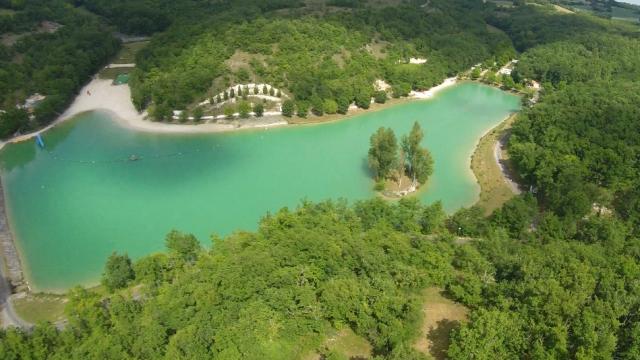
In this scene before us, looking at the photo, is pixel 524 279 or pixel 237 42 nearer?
pixel 524 279

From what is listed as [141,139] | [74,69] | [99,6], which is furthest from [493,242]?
[99,6]

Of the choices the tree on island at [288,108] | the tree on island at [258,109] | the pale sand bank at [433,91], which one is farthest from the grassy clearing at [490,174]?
the tree on island at [258,109]

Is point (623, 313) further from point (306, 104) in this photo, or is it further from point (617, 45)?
point (617, 45)

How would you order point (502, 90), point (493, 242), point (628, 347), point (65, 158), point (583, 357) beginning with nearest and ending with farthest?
point (583, 357) → point (628, 347) → point (493, 242) → point (65, 158) → point (502, 90)

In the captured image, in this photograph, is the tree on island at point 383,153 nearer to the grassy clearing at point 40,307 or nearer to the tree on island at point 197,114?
the tree on island at point 197,114

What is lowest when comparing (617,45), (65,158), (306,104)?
(65,158)

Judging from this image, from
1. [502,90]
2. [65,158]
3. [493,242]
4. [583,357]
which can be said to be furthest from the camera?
[502,90]

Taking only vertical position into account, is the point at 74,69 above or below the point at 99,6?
below

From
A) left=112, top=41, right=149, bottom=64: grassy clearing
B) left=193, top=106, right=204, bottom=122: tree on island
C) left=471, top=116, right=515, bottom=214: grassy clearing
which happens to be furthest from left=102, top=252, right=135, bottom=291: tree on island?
left=112, top=41, right=149, bottom=64: grassy clearing
